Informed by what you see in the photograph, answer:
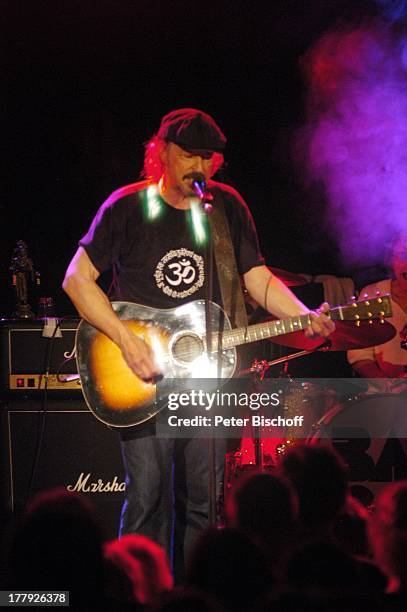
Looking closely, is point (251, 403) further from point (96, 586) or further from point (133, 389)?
point (96, 586)

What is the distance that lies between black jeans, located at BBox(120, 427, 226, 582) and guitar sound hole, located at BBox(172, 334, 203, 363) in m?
0.45

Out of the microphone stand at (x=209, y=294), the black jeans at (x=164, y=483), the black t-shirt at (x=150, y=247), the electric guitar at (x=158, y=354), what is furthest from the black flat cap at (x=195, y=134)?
the black jeans at (x=164, y=483)

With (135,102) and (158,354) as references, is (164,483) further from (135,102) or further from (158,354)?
(135,102)

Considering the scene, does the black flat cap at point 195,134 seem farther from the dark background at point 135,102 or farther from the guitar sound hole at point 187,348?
the dark background at point 135,102

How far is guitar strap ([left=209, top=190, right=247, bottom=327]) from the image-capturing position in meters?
4.55

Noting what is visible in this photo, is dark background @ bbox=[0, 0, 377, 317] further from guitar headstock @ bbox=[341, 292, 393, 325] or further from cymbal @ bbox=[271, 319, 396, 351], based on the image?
guitar headstock @ bbox=[341, 292, 393, 325]

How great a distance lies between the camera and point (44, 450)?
18.7ft

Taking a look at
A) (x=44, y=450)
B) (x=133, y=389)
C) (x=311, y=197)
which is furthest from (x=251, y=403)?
(x=311, y=197)

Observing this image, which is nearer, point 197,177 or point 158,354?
point 197,177

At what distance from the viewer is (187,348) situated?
4473 millimetres

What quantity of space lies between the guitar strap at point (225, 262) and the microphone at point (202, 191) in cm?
59

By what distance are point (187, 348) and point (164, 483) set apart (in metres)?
0.78

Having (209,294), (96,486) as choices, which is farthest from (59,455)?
(209,294)

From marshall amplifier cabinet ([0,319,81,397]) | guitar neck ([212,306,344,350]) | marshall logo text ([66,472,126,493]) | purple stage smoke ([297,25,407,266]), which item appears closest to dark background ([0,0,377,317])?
purple stage smoke ([297,25,407,266])
